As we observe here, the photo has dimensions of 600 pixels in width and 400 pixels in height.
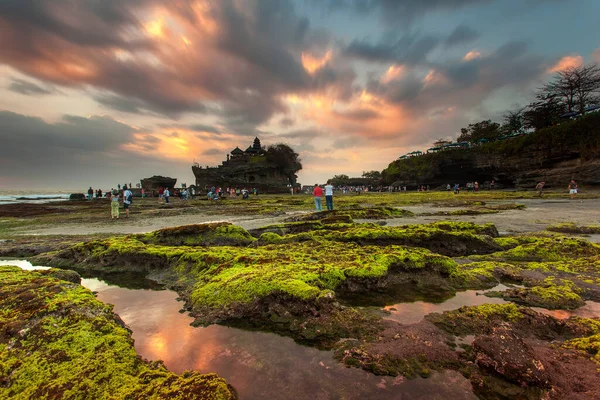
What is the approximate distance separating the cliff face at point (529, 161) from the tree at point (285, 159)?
38635 mm

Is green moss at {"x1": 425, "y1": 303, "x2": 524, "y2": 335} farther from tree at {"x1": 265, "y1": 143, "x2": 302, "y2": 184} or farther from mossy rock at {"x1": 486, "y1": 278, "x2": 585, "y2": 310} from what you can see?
tree at {"x1": 265, "y1": 143, "x2": 302, "y2": 184}

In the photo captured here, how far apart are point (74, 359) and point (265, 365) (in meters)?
1.88

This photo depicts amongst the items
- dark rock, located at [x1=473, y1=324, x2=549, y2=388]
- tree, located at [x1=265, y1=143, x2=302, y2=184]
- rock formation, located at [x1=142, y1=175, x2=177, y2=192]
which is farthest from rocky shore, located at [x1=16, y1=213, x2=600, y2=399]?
tree, located at [x1=265, y1=143, x2=302, y2=184]

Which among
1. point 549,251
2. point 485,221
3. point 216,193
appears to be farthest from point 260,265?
point 216,193

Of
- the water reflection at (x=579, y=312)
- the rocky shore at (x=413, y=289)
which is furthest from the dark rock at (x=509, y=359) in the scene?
the water reflection at (x=579, y=312)

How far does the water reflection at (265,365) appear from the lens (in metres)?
2.39

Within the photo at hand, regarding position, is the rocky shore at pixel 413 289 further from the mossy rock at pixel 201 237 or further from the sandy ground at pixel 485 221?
the sandy ground at pixel 485 221

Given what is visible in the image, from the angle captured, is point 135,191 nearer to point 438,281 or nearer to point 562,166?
point 438,281

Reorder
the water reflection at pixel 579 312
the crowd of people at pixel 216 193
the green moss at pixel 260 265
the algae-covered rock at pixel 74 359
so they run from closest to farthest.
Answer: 1. the algae-covered rock at pixel 74 359
2. the water reflection at pixel 579 312
3. the green moss at pixel 260 265
4. the crowd of people at pixel 216 193

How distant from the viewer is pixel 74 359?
2.68 m

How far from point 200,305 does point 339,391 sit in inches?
104

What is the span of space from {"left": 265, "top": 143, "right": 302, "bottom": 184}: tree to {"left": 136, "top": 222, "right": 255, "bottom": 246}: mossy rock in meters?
79.2

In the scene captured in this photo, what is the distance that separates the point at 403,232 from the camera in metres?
8.09

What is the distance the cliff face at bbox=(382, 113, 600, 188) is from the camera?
39.2 m
